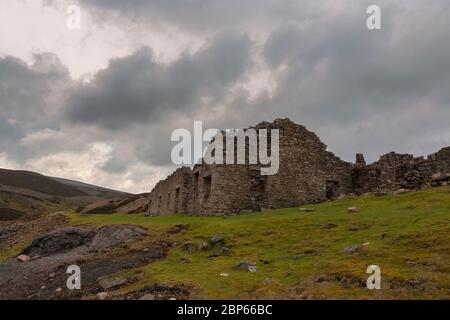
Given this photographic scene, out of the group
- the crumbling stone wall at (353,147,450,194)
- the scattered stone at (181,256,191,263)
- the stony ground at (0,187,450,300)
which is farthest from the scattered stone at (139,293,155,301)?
the crumbling stone wall at (353,147,450,194)

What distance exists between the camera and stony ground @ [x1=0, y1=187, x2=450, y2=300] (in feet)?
38.3

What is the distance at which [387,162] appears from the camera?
3347 centimetres

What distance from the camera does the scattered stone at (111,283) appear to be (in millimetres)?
14583

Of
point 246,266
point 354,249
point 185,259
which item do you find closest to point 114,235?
point 185,259

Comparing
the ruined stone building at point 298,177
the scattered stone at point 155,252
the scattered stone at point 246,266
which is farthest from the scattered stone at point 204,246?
the ruined stone building at point 298,177

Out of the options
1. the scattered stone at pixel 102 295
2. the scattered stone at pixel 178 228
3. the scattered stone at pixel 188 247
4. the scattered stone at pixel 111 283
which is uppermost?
the scattered stone at pixel 178 228

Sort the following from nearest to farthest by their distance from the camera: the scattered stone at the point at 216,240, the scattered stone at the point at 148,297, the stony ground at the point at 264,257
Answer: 1. the stony ground at the point at 264,257
2. the scattered stone at the point at 148,297
3. the scattered stone at the point at 216,240

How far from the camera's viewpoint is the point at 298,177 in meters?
31.6

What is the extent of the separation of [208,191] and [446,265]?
2068 cm

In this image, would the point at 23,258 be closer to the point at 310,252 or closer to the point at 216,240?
the point at 216,240

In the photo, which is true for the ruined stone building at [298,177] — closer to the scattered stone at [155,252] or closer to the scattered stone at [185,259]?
the scattered stone at [155,252]

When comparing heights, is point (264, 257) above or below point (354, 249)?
below

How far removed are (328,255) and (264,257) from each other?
93.3 inches

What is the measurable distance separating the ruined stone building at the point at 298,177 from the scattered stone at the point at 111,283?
14.1 metres
